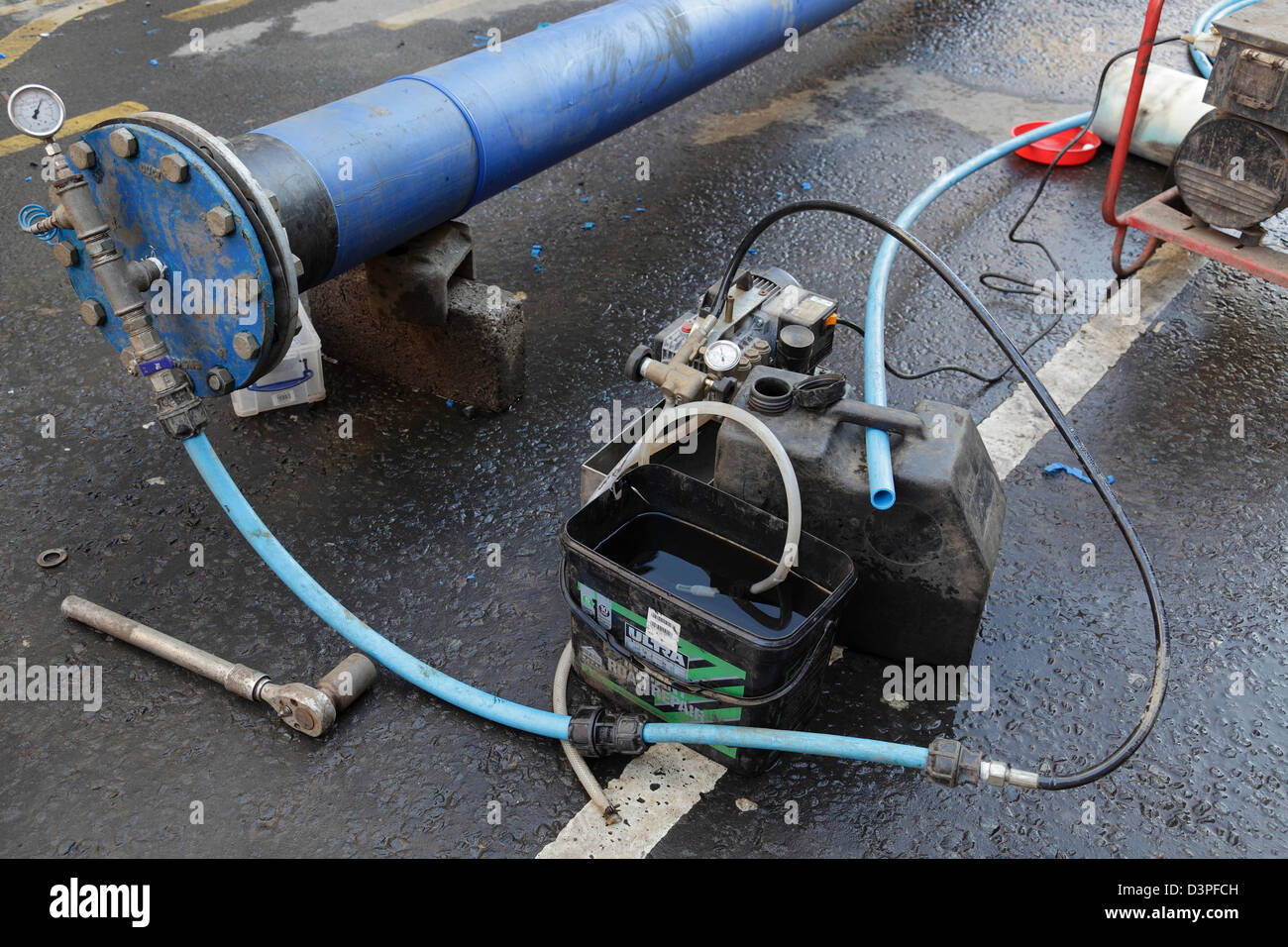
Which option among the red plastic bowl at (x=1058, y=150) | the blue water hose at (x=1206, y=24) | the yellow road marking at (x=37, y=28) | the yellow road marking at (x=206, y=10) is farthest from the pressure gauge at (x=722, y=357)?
the yellow road marking at (x=206, y=10)

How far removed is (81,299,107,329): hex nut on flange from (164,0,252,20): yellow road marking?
13.0 ft

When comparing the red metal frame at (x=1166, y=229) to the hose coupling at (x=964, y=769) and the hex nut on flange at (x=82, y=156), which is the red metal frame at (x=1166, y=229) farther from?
the hex nut on flange at (x=82, y=156)

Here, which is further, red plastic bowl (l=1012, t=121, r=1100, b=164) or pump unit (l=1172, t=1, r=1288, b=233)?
red plastic bowl (l=1012, t=121, r=1100, b=164)

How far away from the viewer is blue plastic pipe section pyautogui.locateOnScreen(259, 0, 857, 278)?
2.71m

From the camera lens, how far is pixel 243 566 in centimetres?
277

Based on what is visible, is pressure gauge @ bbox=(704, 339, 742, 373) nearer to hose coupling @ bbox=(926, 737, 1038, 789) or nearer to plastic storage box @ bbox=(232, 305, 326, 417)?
hose coupling @ bbox=(926, 737, 1038, 789)

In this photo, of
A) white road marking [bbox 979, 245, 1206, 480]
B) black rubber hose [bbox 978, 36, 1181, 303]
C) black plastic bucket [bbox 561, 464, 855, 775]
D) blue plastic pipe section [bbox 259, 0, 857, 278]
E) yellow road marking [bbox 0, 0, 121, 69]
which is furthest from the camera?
yellow road marking [bbox 0, 0, 121, 69]

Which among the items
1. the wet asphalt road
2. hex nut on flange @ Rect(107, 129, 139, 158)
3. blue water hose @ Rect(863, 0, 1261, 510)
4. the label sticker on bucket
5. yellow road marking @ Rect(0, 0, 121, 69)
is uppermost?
hex nut on flange @ Rect(107, 129, 139, 158)

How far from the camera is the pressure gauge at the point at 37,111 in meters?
2.13

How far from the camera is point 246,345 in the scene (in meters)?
2.42

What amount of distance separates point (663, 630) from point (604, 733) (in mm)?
274

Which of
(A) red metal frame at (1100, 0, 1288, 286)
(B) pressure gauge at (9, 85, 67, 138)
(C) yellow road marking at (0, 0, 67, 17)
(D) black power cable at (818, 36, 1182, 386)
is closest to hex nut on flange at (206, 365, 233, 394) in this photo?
(B) pressure gauge at (9, 85, 67, 138)

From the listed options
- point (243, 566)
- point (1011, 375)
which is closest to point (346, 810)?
point (243, 566)
